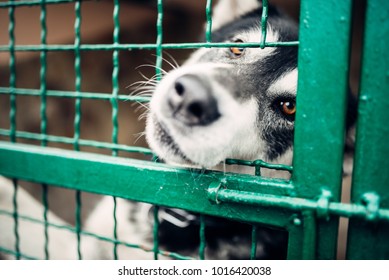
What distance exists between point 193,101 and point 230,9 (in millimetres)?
1241

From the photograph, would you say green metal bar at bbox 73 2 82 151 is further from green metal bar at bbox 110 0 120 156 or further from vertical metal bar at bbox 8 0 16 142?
vertical metal bar at bbox 8 0 16 142

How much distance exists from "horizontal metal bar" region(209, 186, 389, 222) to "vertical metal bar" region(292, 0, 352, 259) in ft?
0.14

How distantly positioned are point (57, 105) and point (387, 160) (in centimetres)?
407

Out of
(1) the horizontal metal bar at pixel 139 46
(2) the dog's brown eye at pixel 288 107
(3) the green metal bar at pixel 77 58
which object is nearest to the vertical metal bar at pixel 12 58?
(1) the horizontal metal bar at pixel 139 46

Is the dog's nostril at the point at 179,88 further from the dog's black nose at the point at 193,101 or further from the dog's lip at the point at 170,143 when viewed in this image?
the dog's lip at the point at 170,143

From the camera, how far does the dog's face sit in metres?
0.87

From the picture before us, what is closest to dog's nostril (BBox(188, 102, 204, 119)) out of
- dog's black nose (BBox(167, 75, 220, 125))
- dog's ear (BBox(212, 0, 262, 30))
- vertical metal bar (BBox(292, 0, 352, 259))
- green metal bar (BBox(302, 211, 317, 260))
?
dog's black nose (BBox(167, 75, 220, 125))

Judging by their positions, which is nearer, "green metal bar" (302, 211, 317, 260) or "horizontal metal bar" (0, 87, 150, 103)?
"green metal bar" (302, 211, 317, 260)

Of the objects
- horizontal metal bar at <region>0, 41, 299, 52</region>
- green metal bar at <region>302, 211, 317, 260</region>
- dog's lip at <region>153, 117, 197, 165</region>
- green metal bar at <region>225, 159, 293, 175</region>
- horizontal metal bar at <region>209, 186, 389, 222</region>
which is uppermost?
horizontal metal bar at <region>0, 41, 299, 52</region>

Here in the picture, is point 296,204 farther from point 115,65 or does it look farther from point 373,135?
A: point 115,65

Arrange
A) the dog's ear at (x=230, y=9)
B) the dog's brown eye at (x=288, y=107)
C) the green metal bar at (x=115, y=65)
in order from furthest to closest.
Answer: the dog's ear at (x=230, y=9)
the dog's brown eye at (x=288, y=107)
the green metal bar at (x=115, y=65)

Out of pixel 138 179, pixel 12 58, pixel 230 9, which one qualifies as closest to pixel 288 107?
pixel 138 179

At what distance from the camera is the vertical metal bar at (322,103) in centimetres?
76

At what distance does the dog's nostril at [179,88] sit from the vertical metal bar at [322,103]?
31cm
